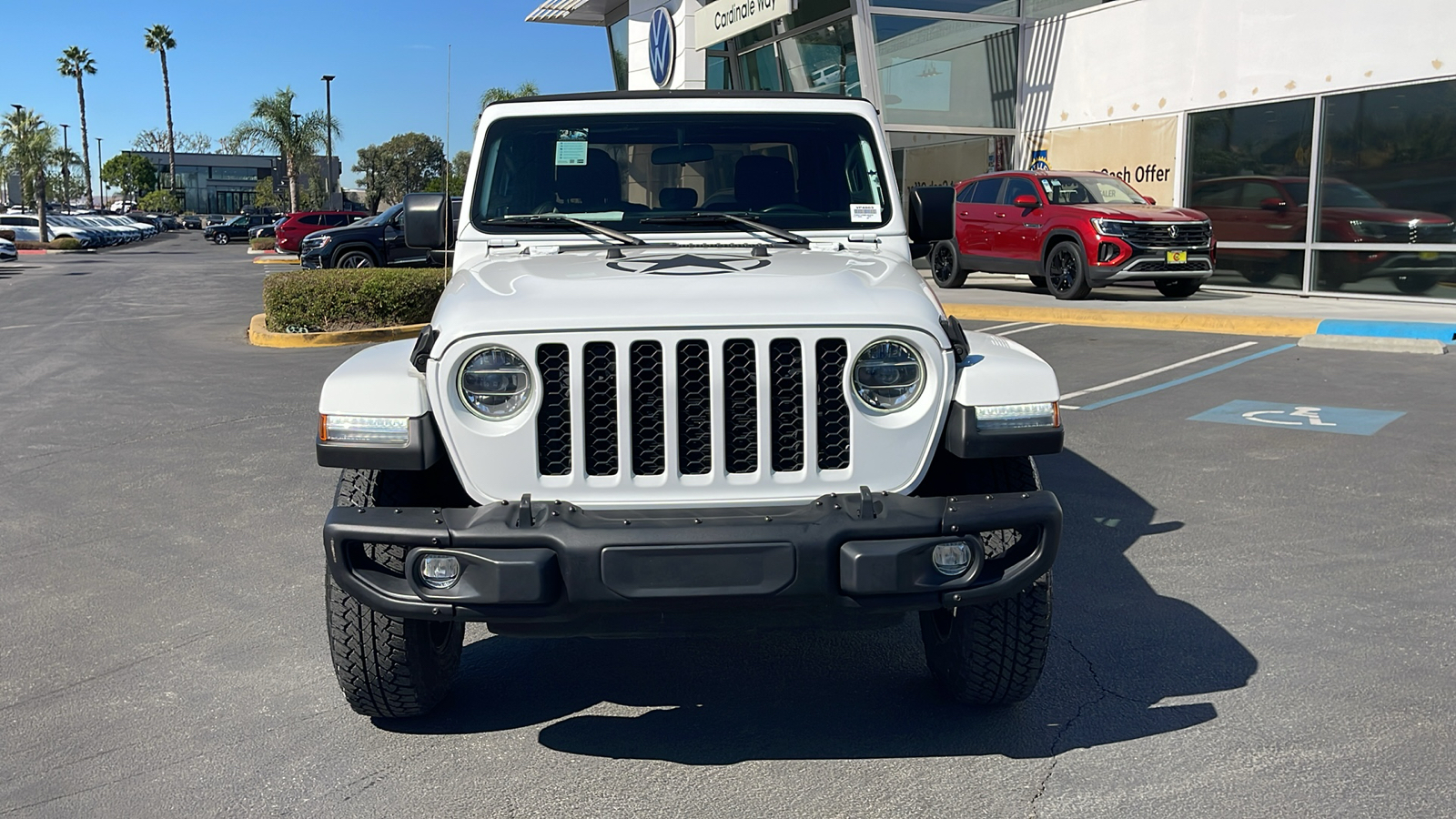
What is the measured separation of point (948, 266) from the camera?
63.7 feet

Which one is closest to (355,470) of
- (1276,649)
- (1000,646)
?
(1000,646)

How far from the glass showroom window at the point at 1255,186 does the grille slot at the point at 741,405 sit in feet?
52.0

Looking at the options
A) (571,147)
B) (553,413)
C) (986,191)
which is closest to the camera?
(553,413)

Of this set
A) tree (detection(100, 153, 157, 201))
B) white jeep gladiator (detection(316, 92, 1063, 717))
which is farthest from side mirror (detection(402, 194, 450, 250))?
tree (detection(100, 153, 157, 201))

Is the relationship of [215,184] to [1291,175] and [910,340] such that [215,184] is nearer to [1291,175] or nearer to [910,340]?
[1291,175]

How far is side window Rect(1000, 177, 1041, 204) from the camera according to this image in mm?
17328

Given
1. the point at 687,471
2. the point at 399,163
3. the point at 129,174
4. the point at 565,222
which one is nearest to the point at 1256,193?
the point at 565,222

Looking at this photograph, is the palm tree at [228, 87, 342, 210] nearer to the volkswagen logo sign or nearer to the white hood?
the volkswagen logo sign

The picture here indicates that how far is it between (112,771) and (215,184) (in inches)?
5100

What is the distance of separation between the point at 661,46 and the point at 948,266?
11701 mm

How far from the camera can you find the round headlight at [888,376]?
3.31 m

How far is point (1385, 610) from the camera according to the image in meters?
4.64

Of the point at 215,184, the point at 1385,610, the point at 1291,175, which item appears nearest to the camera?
the point at 1385,610

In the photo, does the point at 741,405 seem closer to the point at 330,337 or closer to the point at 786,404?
the point at 786,404
